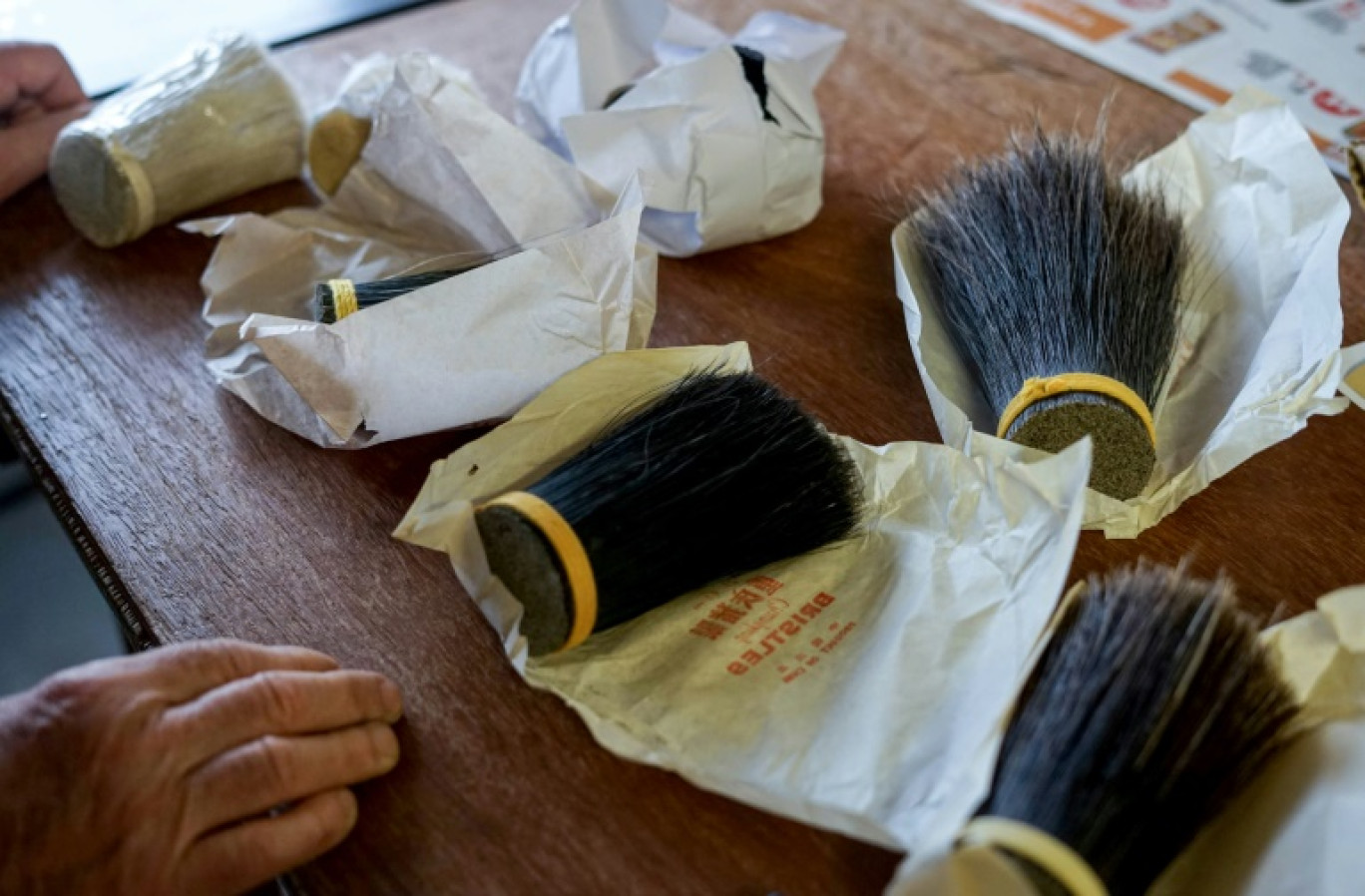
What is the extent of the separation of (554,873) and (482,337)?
0.39m

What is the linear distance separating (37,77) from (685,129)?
2.25 ft

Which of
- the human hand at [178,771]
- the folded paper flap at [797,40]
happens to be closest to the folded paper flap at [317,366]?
the human hand at [178,771]

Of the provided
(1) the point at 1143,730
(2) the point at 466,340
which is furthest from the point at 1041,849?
(2) the point at 466,340

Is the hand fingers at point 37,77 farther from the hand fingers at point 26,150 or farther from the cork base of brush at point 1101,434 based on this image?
the cork base of brush at point 1101,434

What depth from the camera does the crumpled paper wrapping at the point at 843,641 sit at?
0.71 meters

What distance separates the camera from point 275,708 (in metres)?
0.73

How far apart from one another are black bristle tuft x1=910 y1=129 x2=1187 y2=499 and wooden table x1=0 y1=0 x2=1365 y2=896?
66mm

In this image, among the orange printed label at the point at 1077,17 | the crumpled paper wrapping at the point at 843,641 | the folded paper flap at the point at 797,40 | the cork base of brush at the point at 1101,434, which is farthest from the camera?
the orange printed label at the point at 1077,17

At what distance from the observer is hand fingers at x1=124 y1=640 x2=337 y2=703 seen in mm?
732

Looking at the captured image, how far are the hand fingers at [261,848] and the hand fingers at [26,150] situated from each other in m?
0.82

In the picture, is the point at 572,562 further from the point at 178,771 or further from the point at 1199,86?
the point at 1199,86

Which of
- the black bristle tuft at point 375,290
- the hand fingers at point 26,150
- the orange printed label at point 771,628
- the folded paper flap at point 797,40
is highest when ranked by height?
the folded paper flap at point 797,40

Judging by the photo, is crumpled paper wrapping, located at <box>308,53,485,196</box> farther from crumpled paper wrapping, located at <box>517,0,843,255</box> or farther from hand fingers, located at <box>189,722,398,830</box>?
hand fingers, located at <box>189,722,398,830</box>

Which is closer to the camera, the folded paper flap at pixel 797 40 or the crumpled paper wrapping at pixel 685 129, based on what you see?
the crumpled paper wrapping at pixel 685 129
